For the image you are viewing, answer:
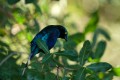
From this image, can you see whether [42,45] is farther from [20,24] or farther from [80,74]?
[20,24]

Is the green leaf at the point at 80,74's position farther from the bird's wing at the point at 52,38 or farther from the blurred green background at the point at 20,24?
the blurred green background at the point at 20,24

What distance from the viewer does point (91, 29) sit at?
2.11 meters

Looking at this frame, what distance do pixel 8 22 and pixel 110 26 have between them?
109 inches

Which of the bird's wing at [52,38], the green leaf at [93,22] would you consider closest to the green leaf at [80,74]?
the bird's wing at [52,38]

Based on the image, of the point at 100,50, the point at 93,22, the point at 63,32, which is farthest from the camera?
the point at 93,22

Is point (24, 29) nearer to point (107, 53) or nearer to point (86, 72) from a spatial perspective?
point (86, 72)

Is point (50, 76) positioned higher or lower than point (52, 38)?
lower

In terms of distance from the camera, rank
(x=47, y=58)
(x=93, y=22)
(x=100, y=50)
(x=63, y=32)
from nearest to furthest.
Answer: (x=47, y=58) → (x=63, y=32) → (x=100, y=50) → (x=93, y=22)

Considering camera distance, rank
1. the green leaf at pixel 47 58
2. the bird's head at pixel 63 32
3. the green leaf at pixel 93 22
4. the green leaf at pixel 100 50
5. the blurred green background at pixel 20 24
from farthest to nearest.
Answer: the green leaf at pixel 93 22
the green leaf at pixel 100 50
the blurred green background at pixel 20 24
the bird's head at pixel 63 32
the green leaf at pixel 47 58

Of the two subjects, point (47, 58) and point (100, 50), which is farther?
point (100, 50)

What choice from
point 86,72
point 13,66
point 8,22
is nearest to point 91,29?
point 8,22

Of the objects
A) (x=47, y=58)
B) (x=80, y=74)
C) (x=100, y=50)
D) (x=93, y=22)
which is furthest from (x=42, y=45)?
(x=93, y=22)

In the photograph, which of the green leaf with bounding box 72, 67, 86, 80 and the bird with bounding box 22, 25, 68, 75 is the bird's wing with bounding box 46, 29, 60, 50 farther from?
the green leaf with bounding box 72, 67, 86, 80

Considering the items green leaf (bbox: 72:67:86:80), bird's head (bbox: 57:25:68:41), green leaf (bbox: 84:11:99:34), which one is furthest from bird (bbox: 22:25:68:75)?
green leaf (bbox: 84:11:99:34)
